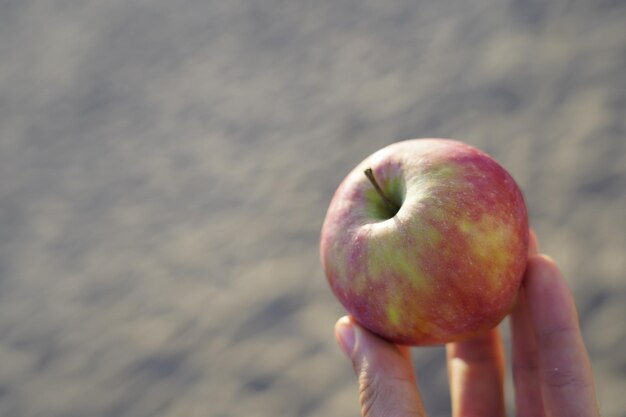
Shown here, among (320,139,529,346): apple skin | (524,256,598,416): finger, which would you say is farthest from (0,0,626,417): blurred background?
(320,139,529,346): apple skin

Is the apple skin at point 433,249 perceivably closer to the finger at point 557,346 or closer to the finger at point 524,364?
the finger at point 557,346

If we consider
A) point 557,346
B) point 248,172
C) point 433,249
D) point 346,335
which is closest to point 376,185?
point 433,249

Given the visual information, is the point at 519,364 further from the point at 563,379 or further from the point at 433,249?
the point at 433,249

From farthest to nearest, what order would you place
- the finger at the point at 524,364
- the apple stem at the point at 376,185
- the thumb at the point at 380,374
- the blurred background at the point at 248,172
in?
the blurred background at the point at 248,172 < the finger at the point at 524,364 < the apple stem at the point at 376,185 < the thumb at the point at 380,374

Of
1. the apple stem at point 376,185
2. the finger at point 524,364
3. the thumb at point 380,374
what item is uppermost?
the apple stem at point 376,185

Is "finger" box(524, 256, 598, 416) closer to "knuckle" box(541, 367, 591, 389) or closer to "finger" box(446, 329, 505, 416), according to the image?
"knuckle" box(541, 367, 591, 389)

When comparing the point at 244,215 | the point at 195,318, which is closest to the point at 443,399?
the point at 195,318

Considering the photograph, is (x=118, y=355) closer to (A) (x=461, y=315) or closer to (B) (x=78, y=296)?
(B) (x=78, y=296)

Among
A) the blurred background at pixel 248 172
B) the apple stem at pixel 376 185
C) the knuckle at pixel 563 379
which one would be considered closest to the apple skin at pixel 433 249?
the apple stem at pixel 376 185
